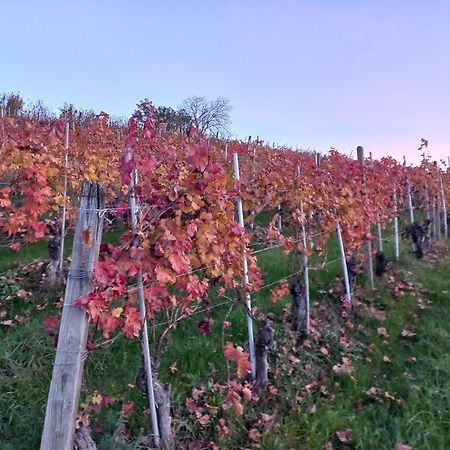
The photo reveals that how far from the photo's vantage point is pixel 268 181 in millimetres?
4613

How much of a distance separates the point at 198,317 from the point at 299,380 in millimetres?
1469

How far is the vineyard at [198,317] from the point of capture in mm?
2508

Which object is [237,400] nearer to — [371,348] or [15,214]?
[371,348]

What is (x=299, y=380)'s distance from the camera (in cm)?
421

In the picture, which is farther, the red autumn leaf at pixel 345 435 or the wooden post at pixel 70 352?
the red autumn leaf at pixel 345 435

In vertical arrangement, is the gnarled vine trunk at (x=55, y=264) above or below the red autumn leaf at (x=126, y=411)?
above

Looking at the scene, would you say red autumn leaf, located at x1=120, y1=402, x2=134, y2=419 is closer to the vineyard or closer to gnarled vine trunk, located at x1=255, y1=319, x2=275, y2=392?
the vineyard

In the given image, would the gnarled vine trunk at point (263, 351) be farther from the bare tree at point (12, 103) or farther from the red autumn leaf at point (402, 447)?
the bare tree at point (12, 103)

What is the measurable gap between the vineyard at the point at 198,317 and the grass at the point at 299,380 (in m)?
0.02

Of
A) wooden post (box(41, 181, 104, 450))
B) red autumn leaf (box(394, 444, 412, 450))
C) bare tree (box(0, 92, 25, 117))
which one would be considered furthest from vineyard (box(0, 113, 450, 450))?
bare tree (box(0, 92, 25, 117))

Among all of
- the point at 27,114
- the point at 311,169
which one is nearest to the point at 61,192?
the point at 311,169

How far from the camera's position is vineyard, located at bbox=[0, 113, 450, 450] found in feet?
8.23

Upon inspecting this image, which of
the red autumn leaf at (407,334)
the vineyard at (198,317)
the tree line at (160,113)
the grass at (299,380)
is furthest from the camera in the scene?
the tree line at (160,113)

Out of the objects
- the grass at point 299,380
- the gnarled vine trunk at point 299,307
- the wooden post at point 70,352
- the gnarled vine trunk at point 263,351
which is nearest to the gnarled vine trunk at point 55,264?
the grass at point 299,380
